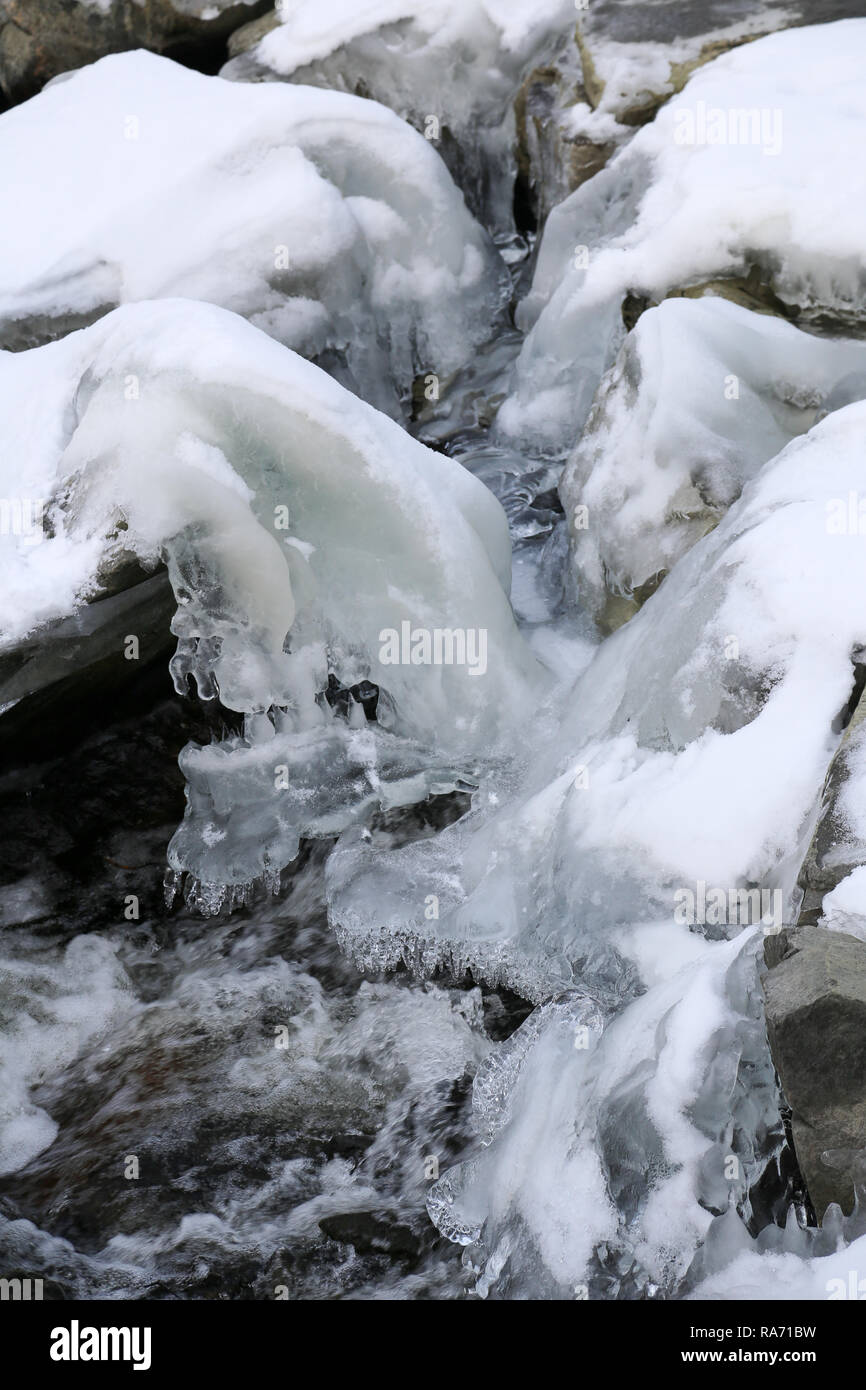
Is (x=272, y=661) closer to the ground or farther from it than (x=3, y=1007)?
farther from it

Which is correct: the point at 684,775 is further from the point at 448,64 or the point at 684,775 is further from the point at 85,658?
the point at 448,64

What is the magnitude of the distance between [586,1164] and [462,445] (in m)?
3.52

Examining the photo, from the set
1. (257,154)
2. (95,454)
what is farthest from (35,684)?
(257,154)

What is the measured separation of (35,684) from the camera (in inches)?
151

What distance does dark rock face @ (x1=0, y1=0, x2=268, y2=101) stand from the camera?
7055 mm

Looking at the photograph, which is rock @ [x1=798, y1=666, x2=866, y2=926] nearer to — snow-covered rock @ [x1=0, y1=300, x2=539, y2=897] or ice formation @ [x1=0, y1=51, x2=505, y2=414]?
snow-covered rock @ [x1=0, y1=300, x2=539, y2=897]

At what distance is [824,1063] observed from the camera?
6.77 ft

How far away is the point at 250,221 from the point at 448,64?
1.86 meters

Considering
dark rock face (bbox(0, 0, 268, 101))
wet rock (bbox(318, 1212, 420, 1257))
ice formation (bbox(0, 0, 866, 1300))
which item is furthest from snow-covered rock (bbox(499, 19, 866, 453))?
wet rock (bbox(318, 1212, 420, 1257))

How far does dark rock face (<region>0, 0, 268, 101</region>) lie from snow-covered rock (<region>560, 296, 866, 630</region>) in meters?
4.10

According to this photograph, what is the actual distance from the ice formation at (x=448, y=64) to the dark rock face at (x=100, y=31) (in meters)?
0.81

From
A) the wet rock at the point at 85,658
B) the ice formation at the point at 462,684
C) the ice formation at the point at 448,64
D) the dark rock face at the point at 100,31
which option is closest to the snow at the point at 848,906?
the ice formation at the point at 462,684
